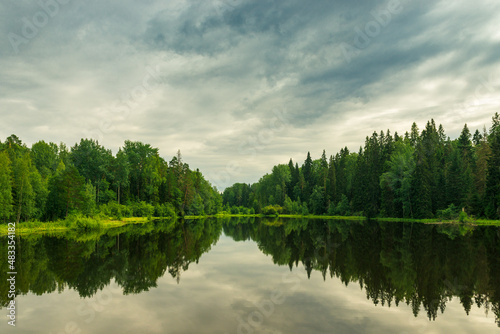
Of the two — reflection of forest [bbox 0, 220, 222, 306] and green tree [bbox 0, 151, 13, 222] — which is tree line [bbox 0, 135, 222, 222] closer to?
green tree [bbox 0, 151, 13, 222]

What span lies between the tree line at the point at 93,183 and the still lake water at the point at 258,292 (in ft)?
91.6

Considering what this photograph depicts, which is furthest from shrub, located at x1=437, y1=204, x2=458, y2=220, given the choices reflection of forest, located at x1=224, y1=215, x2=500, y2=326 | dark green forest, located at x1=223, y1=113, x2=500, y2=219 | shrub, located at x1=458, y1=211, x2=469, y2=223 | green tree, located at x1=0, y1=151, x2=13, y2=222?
green tree, located at x1=0, y1=151, x2=13, y2=222

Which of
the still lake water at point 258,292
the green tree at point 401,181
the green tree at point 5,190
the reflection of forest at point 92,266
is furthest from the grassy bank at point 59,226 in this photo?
the green tree at point 401,181

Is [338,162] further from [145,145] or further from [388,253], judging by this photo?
[388,253]

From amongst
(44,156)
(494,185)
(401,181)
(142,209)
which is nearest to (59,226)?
(142,209)

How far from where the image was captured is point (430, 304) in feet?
39.8

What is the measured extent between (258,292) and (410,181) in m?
73.3

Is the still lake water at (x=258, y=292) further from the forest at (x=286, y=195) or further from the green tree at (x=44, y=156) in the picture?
the green tree at (x=44, y=156)

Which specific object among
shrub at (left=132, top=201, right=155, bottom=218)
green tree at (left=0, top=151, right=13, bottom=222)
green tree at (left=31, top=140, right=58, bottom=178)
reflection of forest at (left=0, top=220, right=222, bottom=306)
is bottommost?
reflection of forest at (left=0, top=220, right=222, bottom=306)

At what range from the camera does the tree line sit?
46125 millimetres

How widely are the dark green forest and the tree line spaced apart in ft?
123

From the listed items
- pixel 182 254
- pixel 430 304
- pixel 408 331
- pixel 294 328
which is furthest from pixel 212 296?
pixel 182 254

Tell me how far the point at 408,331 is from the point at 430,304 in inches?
133

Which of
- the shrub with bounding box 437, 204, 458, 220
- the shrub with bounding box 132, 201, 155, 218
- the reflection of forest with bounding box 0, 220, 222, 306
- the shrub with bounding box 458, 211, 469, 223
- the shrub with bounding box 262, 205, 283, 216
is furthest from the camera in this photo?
the shrub with bounding box 262, 205, 283, 216
